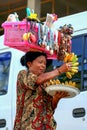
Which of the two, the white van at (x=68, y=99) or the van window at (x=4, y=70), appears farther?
the van window at (x=4, y=70)

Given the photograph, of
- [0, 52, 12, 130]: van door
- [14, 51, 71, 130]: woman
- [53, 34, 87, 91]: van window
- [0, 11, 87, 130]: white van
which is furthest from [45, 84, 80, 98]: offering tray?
[0, 52, 12, 130]: van door

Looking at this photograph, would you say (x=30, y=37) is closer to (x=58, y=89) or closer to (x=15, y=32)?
(x=15, y=32)

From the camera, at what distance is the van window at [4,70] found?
21.8ft

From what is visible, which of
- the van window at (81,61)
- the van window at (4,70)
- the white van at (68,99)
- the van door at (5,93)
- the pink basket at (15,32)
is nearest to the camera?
the pink basket at (15,32)

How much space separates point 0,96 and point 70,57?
233cm

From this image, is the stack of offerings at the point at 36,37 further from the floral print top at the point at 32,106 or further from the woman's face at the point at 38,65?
the floral print top at the point at 32,106

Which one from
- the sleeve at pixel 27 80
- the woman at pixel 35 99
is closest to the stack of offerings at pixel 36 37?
the woman at pixel 35 99

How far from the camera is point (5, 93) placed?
6.54 metres

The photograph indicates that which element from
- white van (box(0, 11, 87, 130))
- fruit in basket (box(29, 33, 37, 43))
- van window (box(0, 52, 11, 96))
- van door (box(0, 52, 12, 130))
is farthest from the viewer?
van window (box(0, 52, 11, 96))

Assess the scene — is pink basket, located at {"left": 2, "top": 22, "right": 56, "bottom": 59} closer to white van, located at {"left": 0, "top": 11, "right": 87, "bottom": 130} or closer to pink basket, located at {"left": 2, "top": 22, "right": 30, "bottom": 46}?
pink basket, located at {"left": 2, "top": 22, "right": 30, "bottom": 46}

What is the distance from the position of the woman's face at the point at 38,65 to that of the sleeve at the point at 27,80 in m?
0.07

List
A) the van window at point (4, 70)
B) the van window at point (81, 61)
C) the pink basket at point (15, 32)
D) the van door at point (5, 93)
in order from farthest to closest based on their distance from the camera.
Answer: the van window at point (4, 70), the van door at point (5, 93), the van window at point (81, 61), the pink basket at point (15, 32)

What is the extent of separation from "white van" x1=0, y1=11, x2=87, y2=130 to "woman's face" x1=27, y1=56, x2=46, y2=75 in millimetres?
1163

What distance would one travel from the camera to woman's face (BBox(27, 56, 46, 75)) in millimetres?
4480
